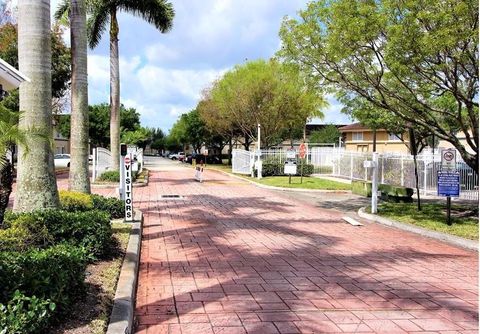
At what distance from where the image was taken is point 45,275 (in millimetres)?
4203

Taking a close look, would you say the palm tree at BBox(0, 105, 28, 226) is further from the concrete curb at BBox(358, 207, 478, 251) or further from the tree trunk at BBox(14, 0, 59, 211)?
the concrete curb at BBox(358, 207, 478, 251)

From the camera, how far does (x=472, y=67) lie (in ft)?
40.3

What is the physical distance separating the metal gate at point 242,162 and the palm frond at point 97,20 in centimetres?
1141

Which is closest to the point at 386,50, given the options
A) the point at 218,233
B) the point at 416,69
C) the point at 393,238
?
the point at 416,69

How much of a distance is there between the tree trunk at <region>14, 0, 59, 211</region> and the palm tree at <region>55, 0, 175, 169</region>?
50.6 feet

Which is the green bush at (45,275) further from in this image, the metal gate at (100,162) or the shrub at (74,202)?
the metal gate at (100,162)

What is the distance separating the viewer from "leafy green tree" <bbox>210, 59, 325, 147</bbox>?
114 ft

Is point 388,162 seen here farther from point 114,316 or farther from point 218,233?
point 114,316

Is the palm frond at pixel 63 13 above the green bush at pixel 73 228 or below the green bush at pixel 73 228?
above

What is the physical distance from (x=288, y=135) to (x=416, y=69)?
3595cm

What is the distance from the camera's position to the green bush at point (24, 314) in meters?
3.46

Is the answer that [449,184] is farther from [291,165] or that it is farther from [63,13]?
[63,13]

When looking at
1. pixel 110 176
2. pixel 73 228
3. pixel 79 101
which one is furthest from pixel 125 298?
pixel 110 176

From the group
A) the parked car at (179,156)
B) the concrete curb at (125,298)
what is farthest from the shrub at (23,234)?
the parked car at (179,156)
